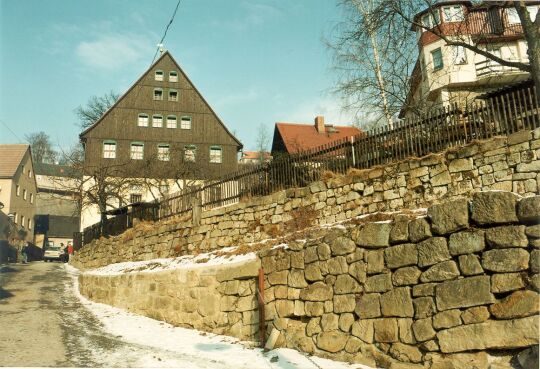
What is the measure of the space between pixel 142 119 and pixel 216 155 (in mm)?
6022

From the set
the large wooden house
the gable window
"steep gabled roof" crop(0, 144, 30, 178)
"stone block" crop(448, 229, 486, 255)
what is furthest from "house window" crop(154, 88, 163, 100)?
"stone block" crop(448, 229, 486, 255)

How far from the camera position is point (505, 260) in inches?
194

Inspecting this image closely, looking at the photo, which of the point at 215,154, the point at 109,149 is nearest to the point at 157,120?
the point at 109,149

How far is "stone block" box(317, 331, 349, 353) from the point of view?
20.7ft

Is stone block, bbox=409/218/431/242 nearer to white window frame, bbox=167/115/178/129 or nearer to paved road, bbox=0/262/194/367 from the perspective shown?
paved road, bbox=0/262/194/367

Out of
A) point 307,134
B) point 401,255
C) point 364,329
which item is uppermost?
point 307,134

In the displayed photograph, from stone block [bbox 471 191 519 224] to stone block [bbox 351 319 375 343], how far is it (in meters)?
2.03

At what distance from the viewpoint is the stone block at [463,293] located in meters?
4.99

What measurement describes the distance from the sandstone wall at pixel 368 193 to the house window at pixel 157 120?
19363mm

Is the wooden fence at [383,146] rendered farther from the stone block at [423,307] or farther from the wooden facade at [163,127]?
the wooden facade at [163,127]

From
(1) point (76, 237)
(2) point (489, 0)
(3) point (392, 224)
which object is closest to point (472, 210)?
(3) point (392, 224)

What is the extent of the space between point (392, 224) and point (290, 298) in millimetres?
2270

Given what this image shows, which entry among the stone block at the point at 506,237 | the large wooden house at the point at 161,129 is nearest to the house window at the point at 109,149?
the large wooden house at the point at 161,129

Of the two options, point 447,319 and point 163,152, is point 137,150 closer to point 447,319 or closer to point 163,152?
point 163,152
